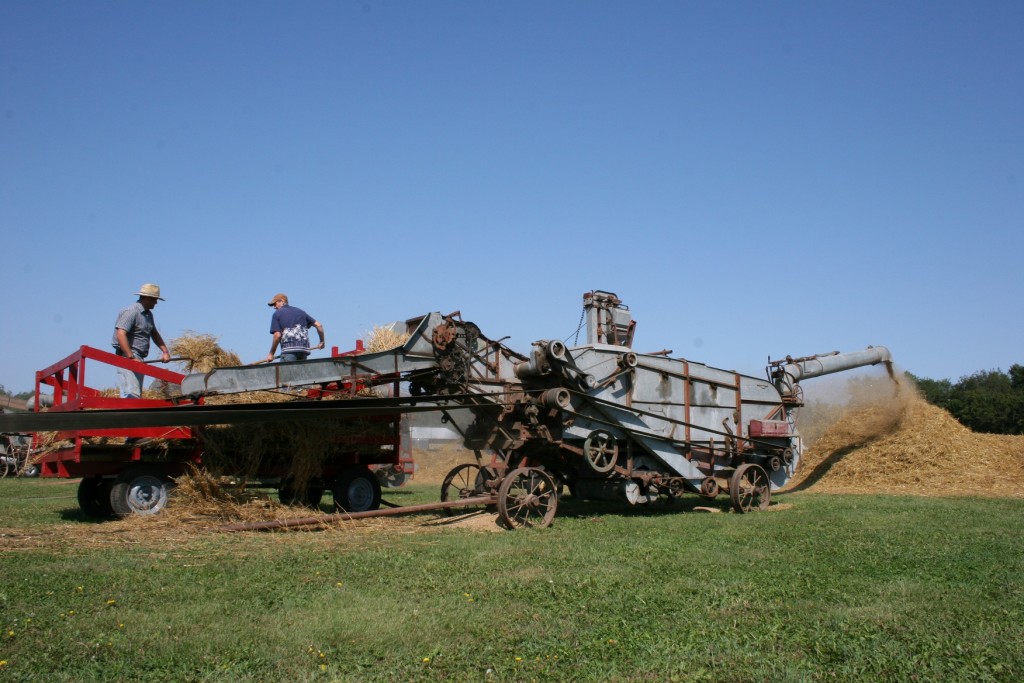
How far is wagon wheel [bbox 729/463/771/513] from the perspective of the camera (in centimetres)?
1364

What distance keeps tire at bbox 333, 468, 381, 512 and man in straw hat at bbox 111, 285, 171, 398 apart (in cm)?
307

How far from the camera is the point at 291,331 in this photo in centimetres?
1221

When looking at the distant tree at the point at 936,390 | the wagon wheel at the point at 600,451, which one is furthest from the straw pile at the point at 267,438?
the distant tree at the point at 936,390

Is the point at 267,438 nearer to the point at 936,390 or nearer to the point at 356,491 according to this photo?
the point at 356,491

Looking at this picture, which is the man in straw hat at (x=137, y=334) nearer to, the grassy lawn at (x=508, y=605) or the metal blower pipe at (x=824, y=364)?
the grassy lawn at (x=508, y=605)

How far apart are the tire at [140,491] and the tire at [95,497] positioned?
1.44 meters

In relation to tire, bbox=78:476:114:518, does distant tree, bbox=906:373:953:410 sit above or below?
above

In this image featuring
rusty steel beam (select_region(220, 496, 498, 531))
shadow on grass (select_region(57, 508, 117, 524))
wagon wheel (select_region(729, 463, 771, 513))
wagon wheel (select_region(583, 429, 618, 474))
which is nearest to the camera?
rusty steel beam (select_region(220, 496, 498, 531))

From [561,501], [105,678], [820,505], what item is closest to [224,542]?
[105,678]

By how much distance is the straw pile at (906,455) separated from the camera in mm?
17078

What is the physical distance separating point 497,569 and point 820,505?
821 centimetres

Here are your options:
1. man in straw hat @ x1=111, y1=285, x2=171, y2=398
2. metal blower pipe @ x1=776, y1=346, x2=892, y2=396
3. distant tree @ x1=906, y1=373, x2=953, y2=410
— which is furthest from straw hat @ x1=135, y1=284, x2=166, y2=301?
distant tree @ x1=906, y1=373, x2=953, y2=410

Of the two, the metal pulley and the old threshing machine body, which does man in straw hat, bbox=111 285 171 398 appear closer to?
the old threshing machine body

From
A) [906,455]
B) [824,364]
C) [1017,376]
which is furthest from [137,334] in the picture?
[1017,376]
